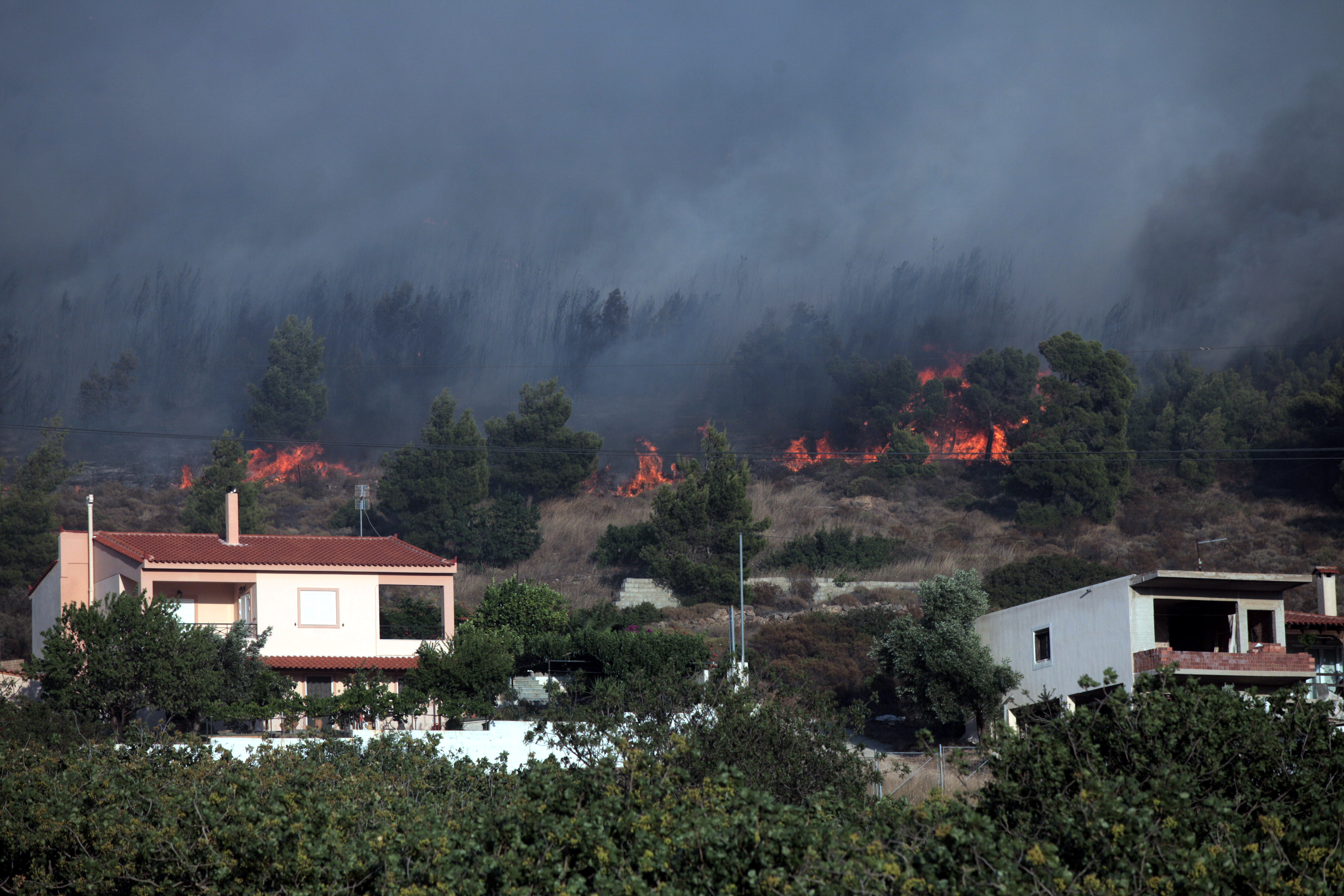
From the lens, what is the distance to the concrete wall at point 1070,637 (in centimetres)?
3625

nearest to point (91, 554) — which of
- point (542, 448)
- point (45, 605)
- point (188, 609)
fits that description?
point (188, 609)

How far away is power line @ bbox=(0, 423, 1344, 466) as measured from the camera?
255ft

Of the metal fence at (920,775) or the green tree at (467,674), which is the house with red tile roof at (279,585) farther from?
the metal fence at (920,775)

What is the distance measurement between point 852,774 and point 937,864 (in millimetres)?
9582

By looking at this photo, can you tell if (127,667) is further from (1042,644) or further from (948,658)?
(1042,644)

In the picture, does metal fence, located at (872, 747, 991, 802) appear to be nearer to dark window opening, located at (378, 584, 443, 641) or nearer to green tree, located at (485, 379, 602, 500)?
dark window opening, located at (378, 584, 443, 641)

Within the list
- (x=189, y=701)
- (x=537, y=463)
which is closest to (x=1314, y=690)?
(x=189, y=701)

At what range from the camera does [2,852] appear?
1844 cm

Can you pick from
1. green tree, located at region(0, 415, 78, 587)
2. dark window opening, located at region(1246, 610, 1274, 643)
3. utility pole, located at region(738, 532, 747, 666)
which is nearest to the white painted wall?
utility pole, located at region(738, 532, 747, 666)

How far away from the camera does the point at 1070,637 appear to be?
127ft

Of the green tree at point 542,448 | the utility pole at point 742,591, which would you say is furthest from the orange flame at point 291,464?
the utility pole at point 742,591

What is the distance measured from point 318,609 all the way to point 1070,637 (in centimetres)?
2388

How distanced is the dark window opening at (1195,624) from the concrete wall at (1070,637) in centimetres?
130

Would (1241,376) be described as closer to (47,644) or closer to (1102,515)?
(1102,515)
